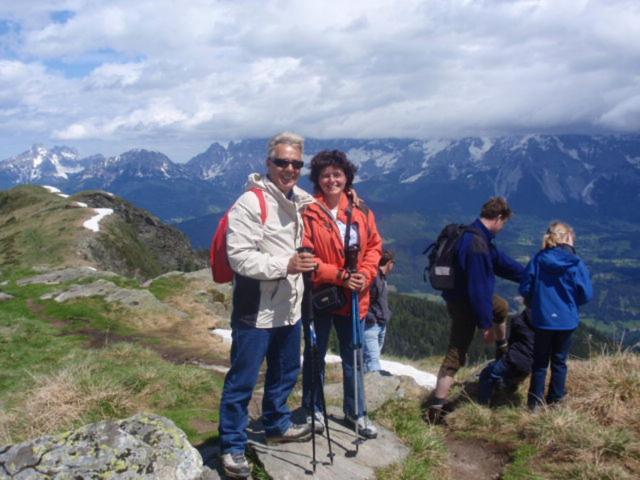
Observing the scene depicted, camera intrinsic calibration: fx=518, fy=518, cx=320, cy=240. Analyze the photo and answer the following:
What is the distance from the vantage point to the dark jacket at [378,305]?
37.1ft

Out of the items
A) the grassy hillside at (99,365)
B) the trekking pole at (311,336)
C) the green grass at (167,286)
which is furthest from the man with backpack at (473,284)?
the green grass at (167,286)

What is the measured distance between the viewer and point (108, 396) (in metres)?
9.30

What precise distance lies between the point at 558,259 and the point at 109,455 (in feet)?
23.4

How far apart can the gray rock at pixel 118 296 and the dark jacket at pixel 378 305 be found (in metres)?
13.4

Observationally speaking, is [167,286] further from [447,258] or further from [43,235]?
[43,235]

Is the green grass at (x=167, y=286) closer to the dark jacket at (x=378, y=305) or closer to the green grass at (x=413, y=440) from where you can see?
the dark jacket at (x=378, y=305)

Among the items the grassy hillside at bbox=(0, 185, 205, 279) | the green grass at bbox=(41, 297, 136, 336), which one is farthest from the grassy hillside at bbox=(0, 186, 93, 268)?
the green grass at bbox=(41, 297, 136, 336)

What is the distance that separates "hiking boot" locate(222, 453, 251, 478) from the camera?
6297 mm

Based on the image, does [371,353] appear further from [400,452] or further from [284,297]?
[284,297]

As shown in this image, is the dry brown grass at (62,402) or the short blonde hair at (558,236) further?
the short blonde hair at (558,236)

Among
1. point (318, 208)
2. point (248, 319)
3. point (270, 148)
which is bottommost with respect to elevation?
point (248, 319)

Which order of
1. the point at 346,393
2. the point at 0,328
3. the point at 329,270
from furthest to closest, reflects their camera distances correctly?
the point at 0,328, the point at 346,393, the point at 329,270

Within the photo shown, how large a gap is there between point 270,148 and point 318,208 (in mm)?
1131

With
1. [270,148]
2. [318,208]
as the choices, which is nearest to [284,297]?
[318,208]
